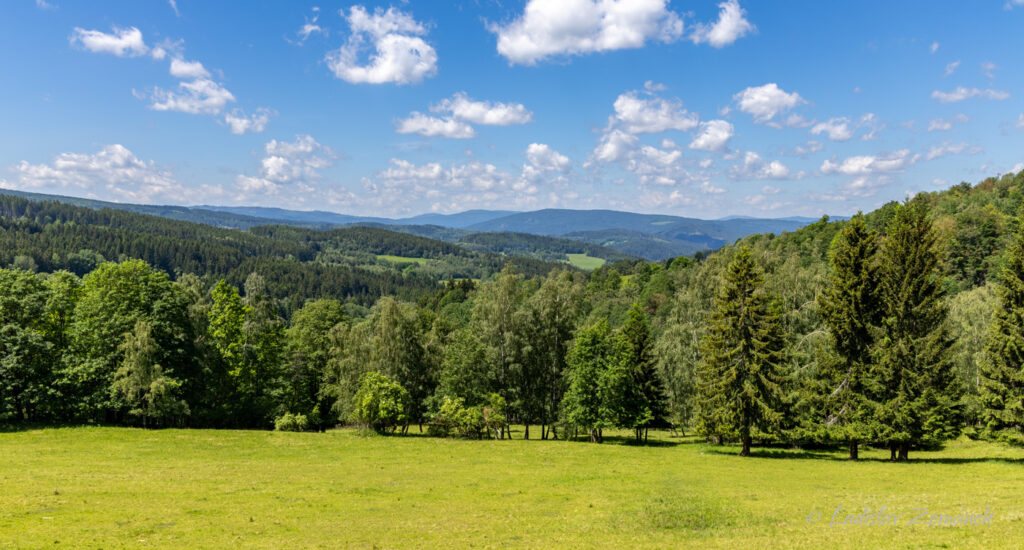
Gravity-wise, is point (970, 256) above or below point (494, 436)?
above

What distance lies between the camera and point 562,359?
177ft

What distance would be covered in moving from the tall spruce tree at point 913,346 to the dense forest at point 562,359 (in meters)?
0.13

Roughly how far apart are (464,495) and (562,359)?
2843 cm

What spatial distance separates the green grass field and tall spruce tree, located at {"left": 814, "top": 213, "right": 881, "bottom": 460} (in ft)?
11.9

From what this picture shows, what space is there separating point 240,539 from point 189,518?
13.4 ft

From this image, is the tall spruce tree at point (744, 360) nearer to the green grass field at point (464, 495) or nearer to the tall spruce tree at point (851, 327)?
the green grass field at point (464, 495)

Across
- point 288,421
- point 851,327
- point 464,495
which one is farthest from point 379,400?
point 851,327

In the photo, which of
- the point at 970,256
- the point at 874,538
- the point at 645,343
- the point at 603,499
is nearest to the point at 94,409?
the point at 603,499

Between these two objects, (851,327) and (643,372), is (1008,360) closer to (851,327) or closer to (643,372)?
(851,327)

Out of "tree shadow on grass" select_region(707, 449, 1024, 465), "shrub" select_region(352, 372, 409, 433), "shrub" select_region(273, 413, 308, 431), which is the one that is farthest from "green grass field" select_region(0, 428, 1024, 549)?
"shrub" select_region(273, 413, 308, 431)

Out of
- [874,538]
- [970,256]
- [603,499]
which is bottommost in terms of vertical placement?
[603,499]

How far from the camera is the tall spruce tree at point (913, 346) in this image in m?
34.9

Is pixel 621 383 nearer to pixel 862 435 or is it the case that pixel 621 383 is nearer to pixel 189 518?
pixel 862 435

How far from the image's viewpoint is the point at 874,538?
17672mm
